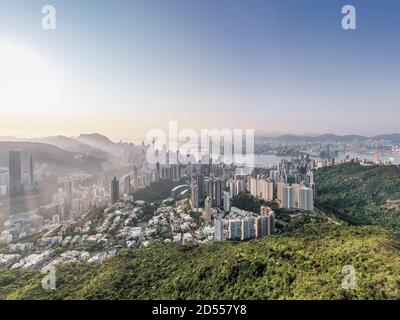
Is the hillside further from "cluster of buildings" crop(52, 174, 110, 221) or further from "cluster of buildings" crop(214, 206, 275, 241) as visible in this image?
"cluster of buildings" crop(52, 174, 110, 221)

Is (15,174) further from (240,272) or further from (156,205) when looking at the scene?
(240,272)

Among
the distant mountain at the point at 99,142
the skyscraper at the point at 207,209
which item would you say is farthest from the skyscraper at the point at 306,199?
the distant mountain at the point at 99,142

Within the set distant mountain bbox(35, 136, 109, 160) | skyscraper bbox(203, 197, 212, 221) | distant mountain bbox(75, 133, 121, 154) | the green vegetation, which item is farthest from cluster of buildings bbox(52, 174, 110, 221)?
the green vegetation

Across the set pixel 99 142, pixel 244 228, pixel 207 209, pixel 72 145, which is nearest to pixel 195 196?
pixel 207 209
